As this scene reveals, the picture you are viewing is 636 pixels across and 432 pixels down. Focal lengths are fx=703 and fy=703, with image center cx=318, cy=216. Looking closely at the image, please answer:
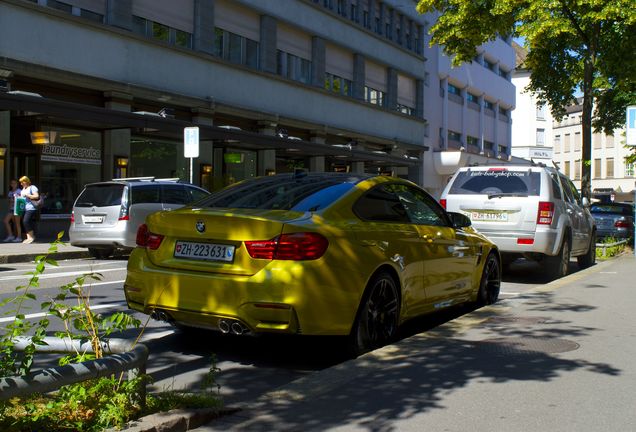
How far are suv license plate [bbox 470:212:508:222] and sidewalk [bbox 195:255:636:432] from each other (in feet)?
13.6

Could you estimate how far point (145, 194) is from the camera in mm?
14906

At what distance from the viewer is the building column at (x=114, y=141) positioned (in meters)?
21.6

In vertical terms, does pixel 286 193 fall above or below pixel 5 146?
below

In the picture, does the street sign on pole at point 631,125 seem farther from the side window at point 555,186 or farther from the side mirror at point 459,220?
the side mirror at point 459,220

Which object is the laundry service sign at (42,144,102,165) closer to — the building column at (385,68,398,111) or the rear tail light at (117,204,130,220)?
the rear tail light at (117,204,130,220)

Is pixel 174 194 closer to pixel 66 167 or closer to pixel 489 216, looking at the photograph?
pixel 66 167

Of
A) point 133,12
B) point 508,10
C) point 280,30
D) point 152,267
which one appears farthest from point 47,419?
point 280,30

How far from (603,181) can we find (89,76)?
237ft

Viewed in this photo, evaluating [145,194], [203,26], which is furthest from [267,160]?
[145,194]

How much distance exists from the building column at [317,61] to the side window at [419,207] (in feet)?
83.0

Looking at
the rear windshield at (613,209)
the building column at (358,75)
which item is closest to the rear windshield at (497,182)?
the rear windshield at (613,209)

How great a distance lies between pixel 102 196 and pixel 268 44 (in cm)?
1559

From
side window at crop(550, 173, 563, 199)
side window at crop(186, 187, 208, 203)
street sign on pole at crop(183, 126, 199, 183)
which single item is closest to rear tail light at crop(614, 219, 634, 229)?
side window at crop(550, 173, 563, 199)

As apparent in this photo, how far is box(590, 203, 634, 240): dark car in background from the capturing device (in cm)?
2415
